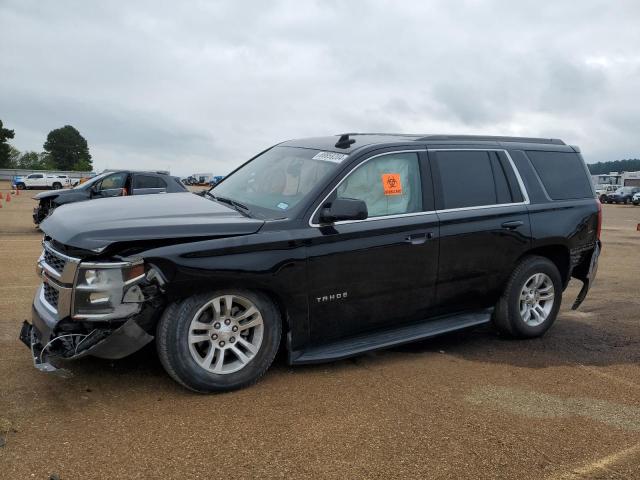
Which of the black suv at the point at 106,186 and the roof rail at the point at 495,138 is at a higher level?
the roof rail at the point at 495,138

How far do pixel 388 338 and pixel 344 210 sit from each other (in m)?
1.17

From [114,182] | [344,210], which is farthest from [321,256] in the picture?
[114,182]

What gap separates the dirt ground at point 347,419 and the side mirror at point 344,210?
1.21 metres

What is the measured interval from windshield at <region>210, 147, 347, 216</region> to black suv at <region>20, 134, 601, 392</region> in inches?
0.7

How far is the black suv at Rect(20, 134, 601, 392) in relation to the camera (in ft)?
12.2

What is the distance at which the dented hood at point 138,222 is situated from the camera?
368cm

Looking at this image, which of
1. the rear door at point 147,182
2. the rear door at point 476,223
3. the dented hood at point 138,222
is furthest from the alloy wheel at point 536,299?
the rear door at point 147,182

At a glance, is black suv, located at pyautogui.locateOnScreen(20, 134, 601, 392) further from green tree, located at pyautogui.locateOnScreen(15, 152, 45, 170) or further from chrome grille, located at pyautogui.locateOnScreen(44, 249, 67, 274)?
green tree, located at pyautogui.locateOnScreen(15, 152, 45, 170)

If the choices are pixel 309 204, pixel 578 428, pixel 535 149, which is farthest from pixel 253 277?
pixel 535 149

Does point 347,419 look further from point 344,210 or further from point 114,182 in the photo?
point 114,182

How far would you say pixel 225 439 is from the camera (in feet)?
10.9

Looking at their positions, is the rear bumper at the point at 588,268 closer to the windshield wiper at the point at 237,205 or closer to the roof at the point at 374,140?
the roof at the point at 374,140

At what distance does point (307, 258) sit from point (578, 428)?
82.1 inches

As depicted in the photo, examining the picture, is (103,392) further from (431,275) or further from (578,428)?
(578,428)
